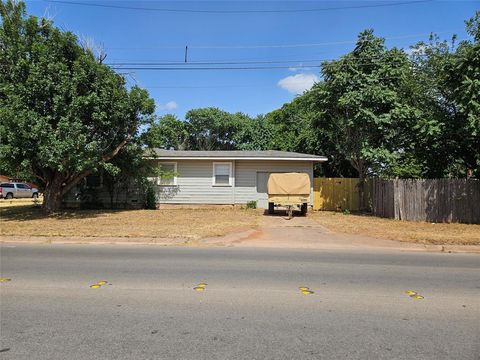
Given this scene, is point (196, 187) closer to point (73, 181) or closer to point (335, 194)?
point (73, 181)

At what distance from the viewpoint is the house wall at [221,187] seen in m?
23.7

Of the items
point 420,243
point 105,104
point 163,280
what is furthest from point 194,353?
point 105,104

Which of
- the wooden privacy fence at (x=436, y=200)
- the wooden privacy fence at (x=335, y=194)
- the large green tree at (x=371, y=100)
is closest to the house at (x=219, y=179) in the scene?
the wooden privacy fence at (x=335, y=194)

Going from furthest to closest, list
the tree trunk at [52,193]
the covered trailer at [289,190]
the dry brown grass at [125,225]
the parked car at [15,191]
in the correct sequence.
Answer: the parked car at [15,191] → the covered trailer at [289,190] → the tree trunk at [52,193] → the dry brown grass at [125,225]

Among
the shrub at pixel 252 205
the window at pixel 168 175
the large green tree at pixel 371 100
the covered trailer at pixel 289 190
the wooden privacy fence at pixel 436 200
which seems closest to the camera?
the wooden privacy fence at pixel 436 200

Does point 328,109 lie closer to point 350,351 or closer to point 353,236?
point 353,236

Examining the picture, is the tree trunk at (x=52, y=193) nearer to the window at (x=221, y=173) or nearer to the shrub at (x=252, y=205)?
the window at (x=221, y=173)

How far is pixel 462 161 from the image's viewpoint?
66.9 feet

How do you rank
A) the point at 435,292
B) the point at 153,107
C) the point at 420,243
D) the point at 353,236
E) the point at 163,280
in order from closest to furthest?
the point at 435,292
the point at 163,280
the point at 420,243
the point at 353,236
the point at 153,107

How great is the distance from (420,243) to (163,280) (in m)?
8.11

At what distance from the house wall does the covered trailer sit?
3273 millimetres

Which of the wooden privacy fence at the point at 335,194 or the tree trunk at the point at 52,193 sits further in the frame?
the wooden privacy fence at the point at 335,194

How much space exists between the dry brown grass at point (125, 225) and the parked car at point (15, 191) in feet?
83.1

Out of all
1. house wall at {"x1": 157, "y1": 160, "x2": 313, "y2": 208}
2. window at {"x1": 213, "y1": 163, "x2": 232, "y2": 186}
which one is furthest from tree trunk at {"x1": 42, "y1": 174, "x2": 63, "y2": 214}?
window at {"x1": 213, "y1": 163, "x2": 232, "y2": 186}
